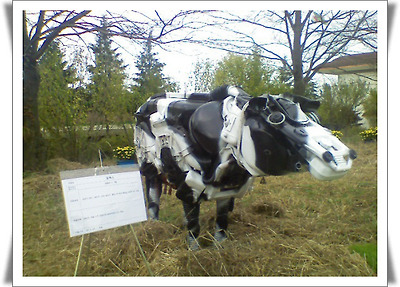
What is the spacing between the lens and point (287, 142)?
1599 millimetres

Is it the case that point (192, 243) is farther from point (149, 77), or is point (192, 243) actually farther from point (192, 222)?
point (149, 77)

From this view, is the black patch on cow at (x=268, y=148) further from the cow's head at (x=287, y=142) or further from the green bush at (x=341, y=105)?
the green bush at (x=341, y=105)

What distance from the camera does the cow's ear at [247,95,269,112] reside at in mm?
1673

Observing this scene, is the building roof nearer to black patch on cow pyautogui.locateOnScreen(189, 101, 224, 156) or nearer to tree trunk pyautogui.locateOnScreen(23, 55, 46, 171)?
black patch on cow pyautogui.locateOnScreen(189, 101, 224, 156)

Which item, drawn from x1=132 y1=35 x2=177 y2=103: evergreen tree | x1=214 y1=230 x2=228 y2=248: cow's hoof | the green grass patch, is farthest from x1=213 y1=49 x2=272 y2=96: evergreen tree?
the green grass patch

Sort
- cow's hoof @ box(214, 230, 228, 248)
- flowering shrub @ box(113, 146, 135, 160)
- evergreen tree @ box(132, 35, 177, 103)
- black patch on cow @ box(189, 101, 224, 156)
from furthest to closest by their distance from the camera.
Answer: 1. flowering shrub @ box(113, 146, 135, 160)
2. evergreen tree @ box(132, 35, 177, 103)
3. cow's hoof @ box(214, 230, 228, 248)
4. black patch on cow @ box(189, 101, 224, 156)

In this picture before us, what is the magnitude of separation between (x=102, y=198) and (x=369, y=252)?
1.69 meters

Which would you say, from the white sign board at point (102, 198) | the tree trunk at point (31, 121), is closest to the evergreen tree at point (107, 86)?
the tree trunk at point (31, 121)

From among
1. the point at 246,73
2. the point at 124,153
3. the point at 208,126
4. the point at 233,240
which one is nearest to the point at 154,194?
the point at 233,240

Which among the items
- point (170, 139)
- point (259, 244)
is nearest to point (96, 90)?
point (170, 139)

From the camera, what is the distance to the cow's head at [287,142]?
1.47 meters

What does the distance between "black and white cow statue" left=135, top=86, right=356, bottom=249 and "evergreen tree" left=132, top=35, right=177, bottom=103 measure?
98 cm

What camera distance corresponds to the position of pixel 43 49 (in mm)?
3309

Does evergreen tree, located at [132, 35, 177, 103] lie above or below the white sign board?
above
